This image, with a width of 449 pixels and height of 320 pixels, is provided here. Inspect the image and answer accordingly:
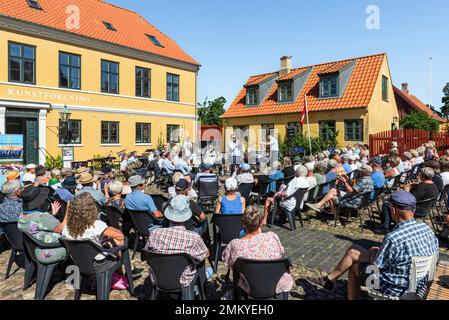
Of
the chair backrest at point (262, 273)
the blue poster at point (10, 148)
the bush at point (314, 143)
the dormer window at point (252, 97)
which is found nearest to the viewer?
the chair backrest at point (262, 273)

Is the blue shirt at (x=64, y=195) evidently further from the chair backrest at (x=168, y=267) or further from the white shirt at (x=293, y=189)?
the white shirt at (x=293, y=189)

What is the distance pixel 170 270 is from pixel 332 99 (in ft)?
70.7

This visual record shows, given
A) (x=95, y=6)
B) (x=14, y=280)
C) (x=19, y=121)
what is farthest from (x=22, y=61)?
(x=14, y=280)

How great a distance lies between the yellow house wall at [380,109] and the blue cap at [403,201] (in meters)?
19.0

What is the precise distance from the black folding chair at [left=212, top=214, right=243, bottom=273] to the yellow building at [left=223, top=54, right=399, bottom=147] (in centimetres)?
1734

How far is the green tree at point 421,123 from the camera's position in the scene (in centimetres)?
2406

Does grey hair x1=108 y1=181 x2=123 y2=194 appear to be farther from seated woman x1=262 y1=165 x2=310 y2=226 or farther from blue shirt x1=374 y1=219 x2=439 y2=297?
blue shirt x1=374 y1=219 x2=439 y2=297

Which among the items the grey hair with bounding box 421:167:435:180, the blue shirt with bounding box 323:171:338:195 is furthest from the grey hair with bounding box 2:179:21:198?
the grey hair with bounding box 421:167:435:180

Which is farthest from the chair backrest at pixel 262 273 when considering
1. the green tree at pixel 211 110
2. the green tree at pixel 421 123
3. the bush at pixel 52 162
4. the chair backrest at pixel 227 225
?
the green tree at pixel 211 110

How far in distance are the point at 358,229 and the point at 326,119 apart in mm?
16918

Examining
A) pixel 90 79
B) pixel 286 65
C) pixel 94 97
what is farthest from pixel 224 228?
pixel 286 65

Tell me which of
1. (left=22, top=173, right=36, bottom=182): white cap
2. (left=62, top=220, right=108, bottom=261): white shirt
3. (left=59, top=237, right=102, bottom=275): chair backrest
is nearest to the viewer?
(left=59, top=237, right=102, bottom=275): chair backrest

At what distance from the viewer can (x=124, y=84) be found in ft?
73.3

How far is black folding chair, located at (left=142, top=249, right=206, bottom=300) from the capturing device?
3.23m
